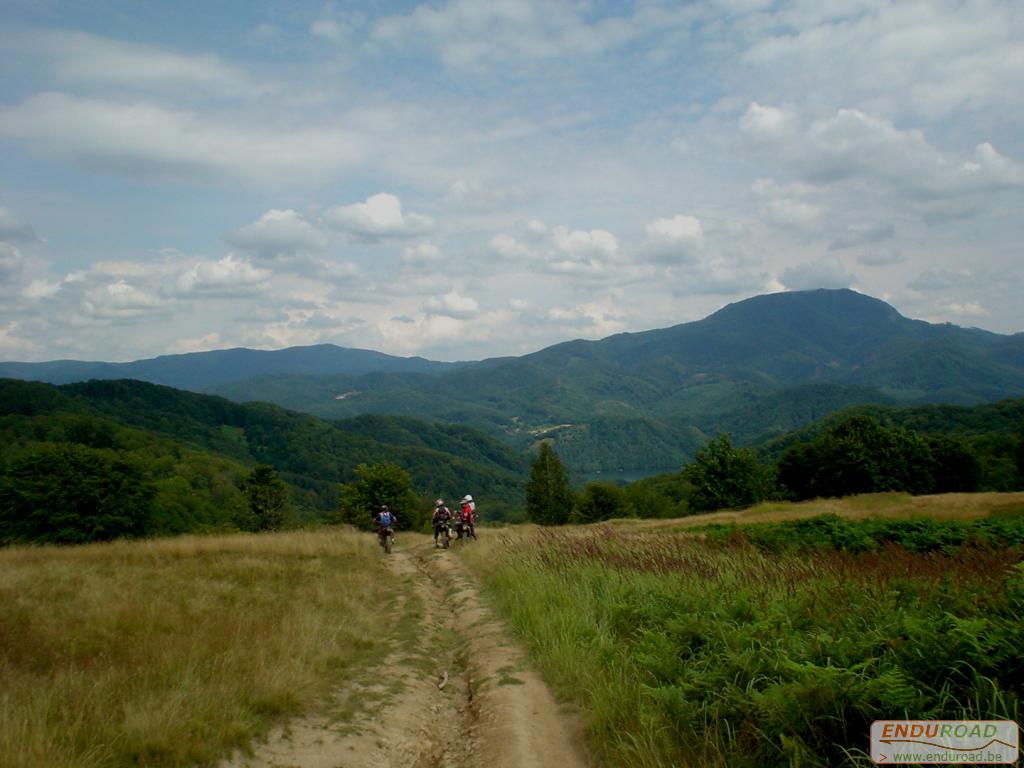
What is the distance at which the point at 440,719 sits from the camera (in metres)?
7.08

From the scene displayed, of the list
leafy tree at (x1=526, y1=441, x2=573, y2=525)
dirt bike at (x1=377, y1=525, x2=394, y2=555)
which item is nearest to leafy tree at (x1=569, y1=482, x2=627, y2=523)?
leafy tree at (x1=526, y1=441, x2=573, y2=525)

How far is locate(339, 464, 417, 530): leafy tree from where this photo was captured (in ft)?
212

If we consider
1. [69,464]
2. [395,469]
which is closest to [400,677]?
[69,464]

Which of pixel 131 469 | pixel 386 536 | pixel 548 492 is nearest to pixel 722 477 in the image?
pixel 548 492

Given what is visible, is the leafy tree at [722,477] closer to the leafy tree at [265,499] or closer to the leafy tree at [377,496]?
the leafy tree at [377,496]

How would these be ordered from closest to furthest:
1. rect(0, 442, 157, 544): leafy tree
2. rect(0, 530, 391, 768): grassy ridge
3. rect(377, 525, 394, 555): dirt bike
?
rect(0, 530, 391, 768): grassy ridge, rect(377, 525, 394, 555): dirt bike, rect(0, 442, 157, 544): leafy tree

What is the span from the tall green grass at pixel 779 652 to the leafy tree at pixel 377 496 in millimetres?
57348

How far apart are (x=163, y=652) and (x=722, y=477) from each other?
61.0 m

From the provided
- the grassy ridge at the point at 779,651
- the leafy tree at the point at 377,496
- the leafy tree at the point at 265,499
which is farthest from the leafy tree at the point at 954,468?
the leafy tree at the point at 265,499

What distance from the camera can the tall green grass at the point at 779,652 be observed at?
4.40 m

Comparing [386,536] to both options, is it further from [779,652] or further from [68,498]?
[68,498]

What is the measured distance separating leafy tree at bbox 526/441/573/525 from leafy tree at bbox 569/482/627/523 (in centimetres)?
237

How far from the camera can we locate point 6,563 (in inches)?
610

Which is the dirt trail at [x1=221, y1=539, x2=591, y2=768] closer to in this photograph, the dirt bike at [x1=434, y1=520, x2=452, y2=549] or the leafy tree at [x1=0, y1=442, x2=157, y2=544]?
the dirt bike at [x1=434, y1=520, x2=452, y2=549]
